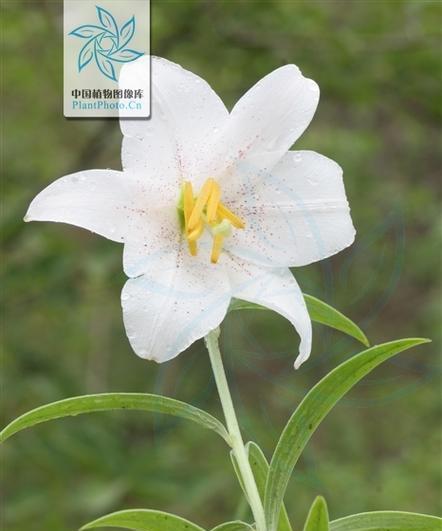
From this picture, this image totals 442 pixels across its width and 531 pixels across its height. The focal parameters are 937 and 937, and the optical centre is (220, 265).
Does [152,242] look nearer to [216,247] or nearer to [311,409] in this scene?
[216,247]

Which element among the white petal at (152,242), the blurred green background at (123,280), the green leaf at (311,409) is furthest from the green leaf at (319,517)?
the blurred green background at (123,280)

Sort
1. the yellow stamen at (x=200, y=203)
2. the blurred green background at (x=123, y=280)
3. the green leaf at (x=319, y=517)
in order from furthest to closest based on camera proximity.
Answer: the blurred green background at (x=123, y=280) → the yellow stamen at (x=200, y=203) → the green leaf at (x=319, y=517)

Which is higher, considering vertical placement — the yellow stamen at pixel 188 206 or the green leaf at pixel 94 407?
the yellow stamen at pixel 188 206

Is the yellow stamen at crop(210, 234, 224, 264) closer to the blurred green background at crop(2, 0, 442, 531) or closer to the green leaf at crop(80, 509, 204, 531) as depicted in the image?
the green leaf at crop(80, 509, 204, 531)

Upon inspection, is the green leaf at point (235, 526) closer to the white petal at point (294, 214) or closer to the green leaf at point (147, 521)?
the green leaf at point (147, 521)

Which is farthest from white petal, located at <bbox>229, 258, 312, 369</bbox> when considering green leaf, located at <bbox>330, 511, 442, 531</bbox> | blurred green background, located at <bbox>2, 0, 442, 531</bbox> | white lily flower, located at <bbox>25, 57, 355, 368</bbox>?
blurred green background, located at <bbox>2, 0, 442, 531</bbox>

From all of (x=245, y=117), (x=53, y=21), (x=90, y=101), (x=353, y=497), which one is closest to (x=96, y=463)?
(x=353, y=497)

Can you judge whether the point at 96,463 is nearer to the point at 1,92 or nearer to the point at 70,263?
the point at 70,263
